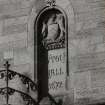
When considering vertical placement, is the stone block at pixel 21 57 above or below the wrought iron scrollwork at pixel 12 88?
above

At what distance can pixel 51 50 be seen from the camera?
60.6 feet

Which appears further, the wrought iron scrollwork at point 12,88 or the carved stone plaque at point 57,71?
the carved stone plaque at point 57,71

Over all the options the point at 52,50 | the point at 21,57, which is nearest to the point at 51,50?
the point at 52,50

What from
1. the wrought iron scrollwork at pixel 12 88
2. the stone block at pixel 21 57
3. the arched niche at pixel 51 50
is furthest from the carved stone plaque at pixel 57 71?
the stone block at pixel 21 57

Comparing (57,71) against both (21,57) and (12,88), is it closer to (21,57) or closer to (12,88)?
(21,57)

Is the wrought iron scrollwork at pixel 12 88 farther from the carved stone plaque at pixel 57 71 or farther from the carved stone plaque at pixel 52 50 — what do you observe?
the carved stone plaque at pixel 57 71

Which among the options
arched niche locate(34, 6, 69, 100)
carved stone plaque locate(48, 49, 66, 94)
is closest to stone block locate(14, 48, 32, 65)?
arched niche locate(34, 6, 69, 100)

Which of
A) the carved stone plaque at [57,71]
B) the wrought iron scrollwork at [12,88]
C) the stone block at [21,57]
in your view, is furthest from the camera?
the stone block at [21,57]

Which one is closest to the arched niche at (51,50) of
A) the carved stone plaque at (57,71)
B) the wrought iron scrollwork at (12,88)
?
the carved stone plaque at (57,71)

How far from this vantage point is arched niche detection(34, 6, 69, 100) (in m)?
18.2

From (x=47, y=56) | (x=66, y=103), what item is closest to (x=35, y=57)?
(x=47, y=56)

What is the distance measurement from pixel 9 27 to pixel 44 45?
1.08 metres

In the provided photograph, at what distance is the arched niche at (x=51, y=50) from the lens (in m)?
18.2

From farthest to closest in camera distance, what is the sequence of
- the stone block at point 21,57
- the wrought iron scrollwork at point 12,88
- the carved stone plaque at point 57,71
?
1. the stone block at point 21,57
2. the carved stone plaque at point 57,71
3. the wrought iron scrollwork at point 12,88
